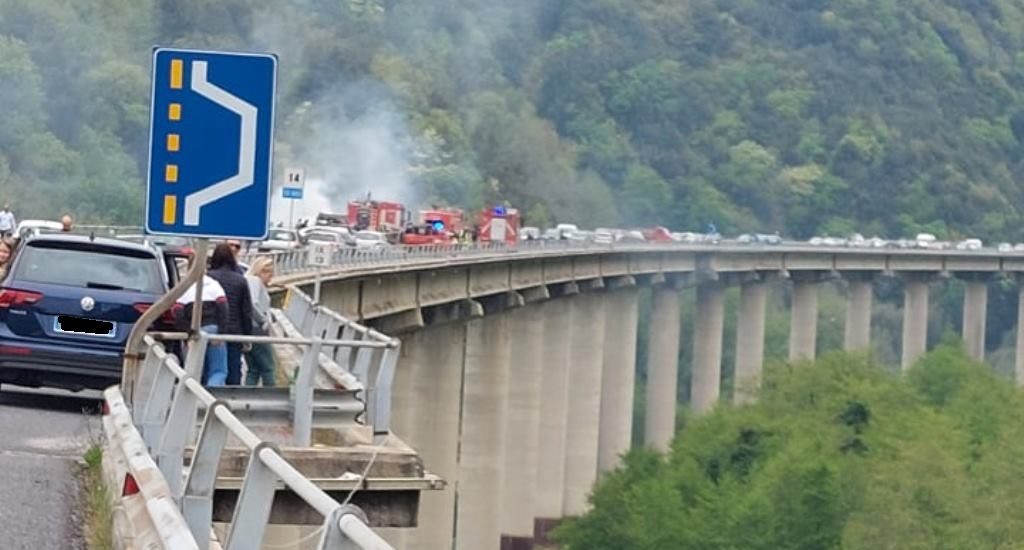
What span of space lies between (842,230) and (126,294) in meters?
137

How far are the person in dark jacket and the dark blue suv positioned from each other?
146 centimetres

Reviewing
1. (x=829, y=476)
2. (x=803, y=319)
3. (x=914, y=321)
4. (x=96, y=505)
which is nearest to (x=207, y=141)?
(x=96, y=505)

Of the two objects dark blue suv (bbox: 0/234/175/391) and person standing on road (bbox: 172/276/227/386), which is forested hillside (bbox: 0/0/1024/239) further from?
person standing on road (bbox: 172/276/227/386)

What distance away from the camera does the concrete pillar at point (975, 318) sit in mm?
109738

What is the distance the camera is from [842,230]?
154m

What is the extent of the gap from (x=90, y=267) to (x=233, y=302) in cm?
212

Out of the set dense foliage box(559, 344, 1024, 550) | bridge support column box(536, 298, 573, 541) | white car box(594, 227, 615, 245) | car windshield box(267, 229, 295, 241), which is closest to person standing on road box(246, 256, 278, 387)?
dense foliage box(559, 344, 1024, 550)

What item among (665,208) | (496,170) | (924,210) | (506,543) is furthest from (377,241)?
(924,210)

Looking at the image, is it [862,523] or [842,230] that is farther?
[842,230]

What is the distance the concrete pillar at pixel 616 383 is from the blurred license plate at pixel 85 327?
66666 millimetres

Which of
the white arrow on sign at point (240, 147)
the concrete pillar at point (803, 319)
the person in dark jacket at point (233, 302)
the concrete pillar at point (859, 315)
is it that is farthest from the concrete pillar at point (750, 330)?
the white arrow on sign at point (240, 147)

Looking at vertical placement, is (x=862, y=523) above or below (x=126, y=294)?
below

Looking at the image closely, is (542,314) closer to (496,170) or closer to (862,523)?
(862,523)

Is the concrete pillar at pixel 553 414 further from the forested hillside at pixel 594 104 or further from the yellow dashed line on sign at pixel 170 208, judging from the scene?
the yellow dashed line on sign at pixel 170 208
